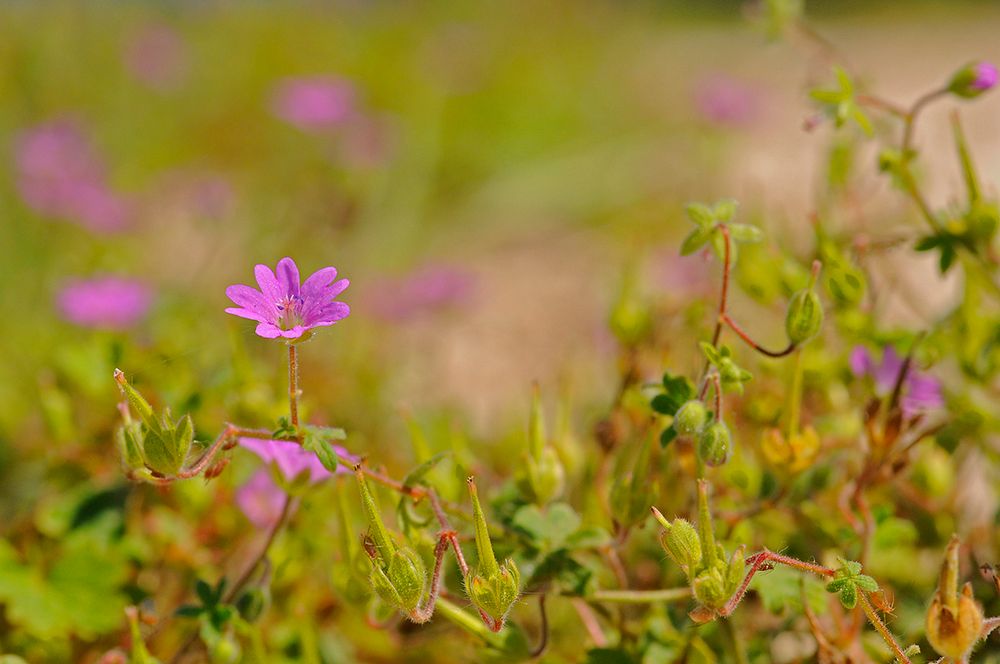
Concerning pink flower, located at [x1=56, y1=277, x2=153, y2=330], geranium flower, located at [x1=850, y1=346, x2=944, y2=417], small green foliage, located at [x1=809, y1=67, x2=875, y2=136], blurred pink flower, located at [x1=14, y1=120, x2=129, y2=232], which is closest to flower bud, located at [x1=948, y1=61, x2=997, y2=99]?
small green foliage, located at [x1=809, y1=67, x2=875, y2=136]

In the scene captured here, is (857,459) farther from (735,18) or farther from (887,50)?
(735,18)

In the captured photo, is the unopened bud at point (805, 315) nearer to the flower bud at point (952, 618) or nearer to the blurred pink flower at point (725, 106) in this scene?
the flower bud at point (952, 618)

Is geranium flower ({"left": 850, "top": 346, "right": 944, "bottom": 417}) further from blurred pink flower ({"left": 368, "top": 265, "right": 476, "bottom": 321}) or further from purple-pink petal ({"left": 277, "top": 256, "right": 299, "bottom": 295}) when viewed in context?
blurred pink flower ({"left": 368, "top": 265, "right": 476, "bottom": 321})

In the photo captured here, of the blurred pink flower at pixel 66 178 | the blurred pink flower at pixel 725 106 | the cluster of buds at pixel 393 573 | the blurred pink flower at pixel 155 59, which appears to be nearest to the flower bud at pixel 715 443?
Result: the cluster of buds at pixel 393 573

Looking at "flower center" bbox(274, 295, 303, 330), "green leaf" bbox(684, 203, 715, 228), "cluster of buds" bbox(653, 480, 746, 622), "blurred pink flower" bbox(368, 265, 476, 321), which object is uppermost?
"green leaf" bbox(684, 203, 715, 228)

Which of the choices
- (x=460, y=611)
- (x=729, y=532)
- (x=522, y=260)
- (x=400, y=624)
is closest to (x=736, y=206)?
(x=729, y=532)
